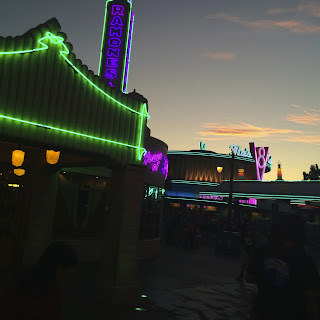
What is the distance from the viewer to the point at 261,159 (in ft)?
139

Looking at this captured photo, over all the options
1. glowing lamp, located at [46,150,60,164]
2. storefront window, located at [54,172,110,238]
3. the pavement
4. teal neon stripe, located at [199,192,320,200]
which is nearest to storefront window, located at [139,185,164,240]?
the pavement

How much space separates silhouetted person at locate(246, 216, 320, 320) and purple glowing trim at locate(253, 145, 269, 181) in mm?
38178

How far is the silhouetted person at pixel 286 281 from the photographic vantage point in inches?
172

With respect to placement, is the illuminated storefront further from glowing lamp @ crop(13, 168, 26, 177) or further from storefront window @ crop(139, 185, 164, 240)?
storefront window @ crop(139, 185, 164, 240)

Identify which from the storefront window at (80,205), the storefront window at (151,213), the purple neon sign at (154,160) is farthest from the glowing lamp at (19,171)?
the storefront window at (151,213)

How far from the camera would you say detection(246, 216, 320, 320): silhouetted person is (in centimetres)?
438

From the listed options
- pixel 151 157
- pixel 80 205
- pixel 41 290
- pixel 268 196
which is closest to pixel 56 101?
pixel 41 290

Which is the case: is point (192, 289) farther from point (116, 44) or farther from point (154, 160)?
point (116, 44)

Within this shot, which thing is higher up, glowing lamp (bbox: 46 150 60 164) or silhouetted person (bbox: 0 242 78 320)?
glowing lamp (bbox: 46 150 60 164)

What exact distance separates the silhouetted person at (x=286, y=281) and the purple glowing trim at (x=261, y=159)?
38178 millimetres

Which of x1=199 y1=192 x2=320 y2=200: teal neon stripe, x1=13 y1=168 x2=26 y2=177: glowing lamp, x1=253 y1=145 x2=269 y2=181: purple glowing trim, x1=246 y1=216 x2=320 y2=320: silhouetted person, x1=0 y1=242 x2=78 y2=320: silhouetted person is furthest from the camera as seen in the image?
x1=253 y1=145 x2=269 y2=181: purple glowing trim

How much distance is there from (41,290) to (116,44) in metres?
12.9

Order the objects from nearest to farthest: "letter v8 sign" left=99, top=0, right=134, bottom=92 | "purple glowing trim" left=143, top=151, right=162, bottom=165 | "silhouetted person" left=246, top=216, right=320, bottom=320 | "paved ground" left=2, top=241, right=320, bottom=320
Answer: "silhouetted person" left=246, top=216, right=320, bottom=320 < "paved ground" left=2, top=241, right=320, bottom=320 < "letter v8 sign" left=99, top=0, right=134, bottom=92 < "purple glowing trim" left=143, top=151, right=162, bottom=165

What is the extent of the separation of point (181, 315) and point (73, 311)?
2294 mm
